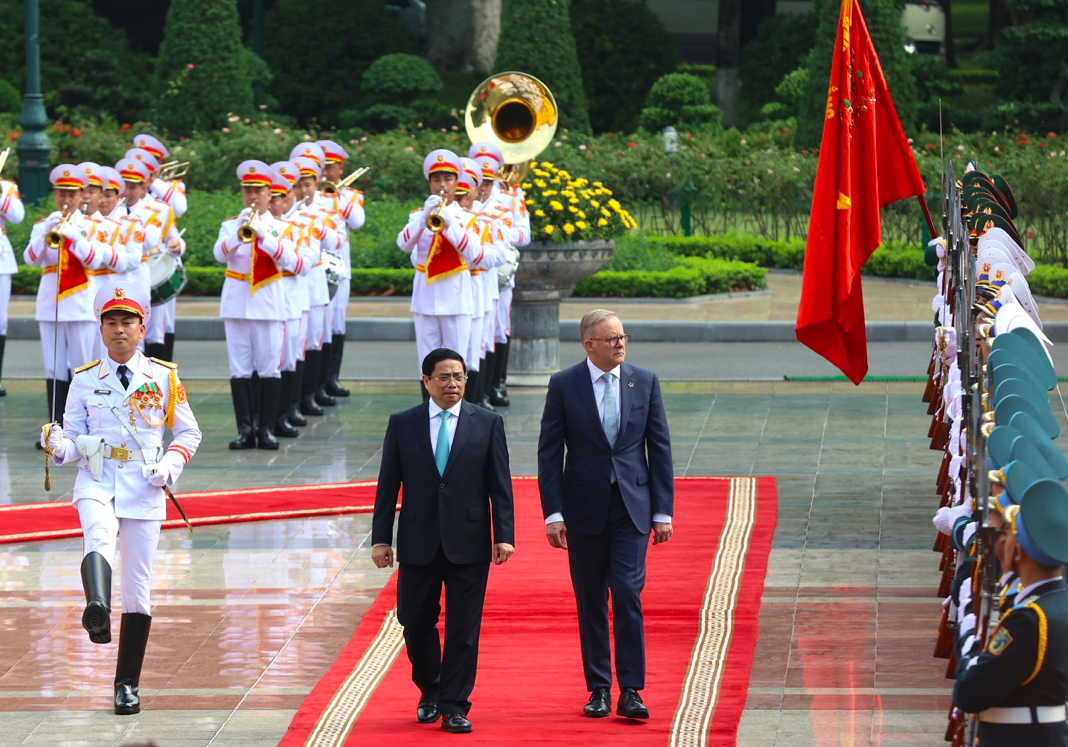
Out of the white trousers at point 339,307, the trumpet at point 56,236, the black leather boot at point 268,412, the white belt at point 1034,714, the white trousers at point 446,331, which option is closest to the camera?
the white belt at point 1034,714

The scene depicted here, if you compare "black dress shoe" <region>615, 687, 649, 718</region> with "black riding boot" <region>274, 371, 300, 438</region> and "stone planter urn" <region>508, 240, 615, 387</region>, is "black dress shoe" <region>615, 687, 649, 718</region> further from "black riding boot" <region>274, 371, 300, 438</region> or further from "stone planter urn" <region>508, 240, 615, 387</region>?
"stone planter urn" <region>508, 240, 615, 387</region>

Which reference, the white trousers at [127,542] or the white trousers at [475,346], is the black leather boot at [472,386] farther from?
the white trousers at [127,542]

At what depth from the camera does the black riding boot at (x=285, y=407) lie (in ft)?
42.9

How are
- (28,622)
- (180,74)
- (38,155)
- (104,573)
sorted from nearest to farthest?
1. (104,573)
2. (28,622)
3. (38,155)
4. (180,74)

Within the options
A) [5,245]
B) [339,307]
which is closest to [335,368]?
[339,307]

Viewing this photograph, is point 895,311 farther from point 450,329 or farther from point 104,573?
point 104,573

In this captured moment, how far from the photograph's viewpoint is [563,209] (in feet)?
49.4

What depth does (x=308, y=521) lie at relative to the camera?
1034 centimetres

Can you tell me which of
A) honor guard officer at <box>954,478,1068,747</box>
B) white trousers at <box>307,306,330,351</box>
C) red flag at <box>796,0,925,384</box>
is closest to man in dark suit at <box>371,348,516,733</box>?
honor guard officer at <box>954,478,1068,747</box>

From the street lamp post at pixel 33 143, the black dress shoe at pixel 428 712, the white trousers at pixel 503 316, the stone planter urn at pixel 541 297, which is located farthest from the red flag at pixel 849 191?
the street lamp post at pixel 33 143

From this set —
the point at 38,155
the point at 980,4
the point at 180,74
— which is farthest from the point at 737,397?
the point at 980,4

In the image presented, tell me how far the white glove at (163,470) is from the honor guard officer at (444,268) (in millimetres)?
5706

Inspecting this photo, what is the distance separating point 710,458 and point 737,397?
2.76 meters

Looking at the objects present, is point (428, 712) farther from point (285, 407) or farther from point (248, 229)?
point (285, 407)
